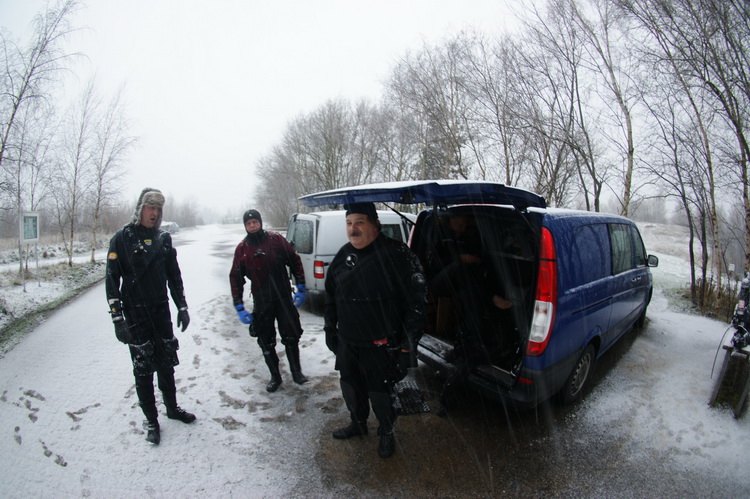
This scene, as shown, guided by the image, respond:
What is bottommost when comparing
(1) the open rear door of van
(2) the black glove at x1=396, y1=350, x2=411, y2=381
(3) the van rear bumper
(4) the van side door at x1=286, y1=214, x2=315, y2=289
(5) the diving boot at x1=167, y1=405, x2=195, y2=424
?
(5) the diving boot at x1=167, y1=405, x2=195, y2=424

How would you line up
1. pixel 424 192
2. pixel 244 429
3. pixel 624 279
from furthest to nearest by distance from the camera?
pixel 624 279
pixel 244 429
pixel 424 192

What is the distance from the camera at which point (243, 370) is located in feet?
13.8

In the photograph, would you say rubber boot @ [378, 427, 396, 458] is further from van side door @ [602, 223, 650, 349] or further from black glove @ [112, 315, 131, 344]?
van side door @ [602, 223, 650, 349]

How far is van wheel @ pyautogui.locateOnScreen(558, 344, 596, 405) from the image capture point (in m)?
3.24

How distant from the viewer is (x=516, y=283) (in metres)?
3.77

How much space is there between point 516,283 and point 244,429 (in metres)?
2.94

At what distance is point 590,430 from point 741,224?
10023mm

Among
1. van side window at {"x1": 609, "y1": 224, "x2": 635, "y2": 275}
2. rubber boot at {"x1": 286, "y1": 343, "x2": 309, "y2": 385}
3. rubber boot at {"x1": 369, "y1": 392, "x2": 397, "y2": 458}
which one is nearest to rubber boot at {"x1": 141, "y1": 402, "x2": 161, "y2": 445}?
rubber boot at {"x1": 286, "y1": 343, "x2": 309, "y2": 385}

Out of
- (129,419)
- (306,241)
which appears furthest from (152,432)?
(306,241)

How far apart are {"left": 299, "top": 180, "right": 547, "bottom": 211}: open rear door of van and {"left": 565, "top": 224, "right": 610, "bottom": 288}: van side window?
59 cm

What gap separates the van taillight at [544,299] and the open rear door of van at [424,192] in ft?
0.99

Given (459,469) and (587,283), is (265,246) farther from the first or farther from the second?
(587,283)

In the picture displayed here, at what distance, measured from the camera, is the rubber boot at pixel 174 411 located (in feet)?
10.2

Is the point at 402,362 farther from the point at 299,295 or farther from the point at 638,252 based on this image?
the point at 638,252
